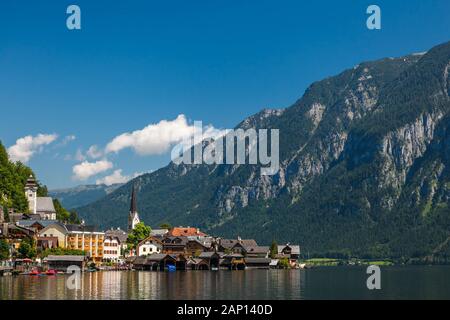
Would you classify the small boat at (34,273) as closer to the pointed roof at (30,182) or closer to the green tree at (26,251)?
the green tree at (26,251)

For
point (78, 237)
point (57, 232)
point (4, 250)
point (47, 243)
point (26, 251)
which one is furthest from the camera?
point (78, 237)

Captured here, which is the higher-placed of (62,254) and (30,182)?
(30,182)

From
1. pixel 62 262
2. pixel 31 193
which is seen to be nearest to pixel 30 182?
pixel 31 193

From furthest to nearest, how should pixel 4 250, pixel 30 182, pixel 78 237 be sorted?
pixel 30 182
pixel 78 237
pixel 4 250

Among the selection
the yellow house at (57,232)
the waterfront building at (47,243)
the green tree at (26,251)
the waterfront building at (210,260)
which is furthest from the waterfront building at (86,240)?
the waterfront building at (210,260)

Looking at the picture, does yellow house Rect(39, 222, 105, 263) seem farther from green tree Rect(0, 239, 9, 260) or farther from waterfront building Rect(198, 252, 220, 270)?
waterfront building Rect(198, 252, 220, 270)

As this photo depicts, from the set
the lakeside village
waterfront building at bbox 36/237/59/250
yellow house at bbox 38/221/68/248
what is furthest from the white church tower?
waterfront building at bbox 36/237/59/250

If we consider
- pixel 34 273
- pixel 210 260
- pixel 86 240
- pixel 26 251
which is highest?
pixel 86 240

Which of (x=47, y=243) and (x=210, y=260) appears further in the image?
(x=210, y=260)

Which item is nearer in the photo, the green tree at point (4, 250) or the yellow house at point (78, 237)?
the green tree at point (4, 250)

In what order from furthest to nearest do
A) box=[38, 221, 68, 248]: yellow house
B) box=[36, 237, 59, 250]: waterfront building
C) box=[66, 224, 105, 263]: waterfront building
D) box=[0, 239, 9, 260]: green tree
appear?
box=[66, 224, 105, 263]: waterfront building → box=[38, 221, 68, 248]: yellow house → box=[36, 237, 59, 250]: waterfront building → box=[0, 239, 9, 260]: green tree

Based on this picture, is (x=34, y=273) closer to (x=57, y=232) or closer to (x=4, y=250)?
(x=4, y=250)
